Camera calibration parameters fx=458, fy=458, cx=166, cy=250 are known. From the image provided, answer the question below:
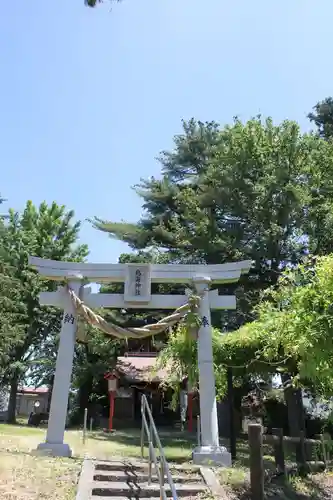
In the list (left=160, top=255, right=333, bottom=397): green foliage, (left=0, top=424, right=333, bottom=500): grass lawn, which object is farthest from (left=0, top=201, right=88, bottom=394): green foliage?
(left=160, top=255, right=333, bottom=397): green foliage

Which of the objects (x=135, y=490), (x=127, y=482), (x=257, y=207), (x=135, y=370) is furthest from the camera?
(x=135, y=370)

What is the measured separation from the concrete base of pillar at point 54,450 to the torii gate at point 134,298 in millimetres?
507

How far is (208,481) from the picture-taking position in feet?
24.1

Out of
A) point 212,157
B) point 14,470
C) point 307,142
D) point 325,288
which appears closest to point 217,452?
point 14,470

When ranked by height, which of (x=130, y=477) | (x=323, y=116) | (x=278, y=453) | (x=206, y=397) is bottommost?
(x=130, y=477)

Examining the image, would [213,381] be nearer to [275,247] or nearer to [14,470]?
[14,470]

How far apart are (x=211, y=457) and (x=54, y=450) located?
3.06 m

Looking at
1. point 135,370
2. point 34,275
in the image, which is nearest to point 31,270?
point 34,275

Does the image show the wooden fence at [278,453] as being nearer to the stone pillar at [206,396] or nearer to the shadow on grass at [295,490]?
the shadow on grass at [295,490]

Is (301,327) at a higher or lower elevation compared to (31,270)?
lower

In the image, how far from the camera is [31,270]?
22734 mm

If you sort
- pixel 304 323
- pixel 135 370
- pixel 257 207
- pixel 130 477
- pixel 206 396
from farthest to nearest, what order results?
pixel 135 370
pixel 257 207
pixel 206 396
pixel 130 477
pixel 304 323

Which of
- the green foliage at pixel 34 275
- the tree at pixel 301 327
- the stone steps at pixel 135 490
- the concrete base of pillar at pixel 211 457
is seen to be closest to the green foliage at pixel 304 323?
the tree at pixel 301 327

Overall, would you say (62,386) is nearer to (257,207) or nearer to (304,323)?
(304,323)
